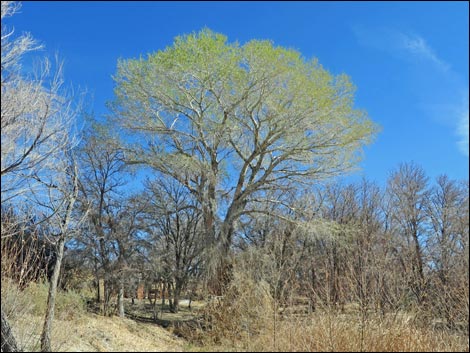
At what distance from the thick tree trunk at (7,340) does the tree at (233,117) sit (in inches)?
474

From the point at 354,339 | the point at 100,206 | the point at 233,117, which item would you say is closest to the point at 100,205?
the point at 100,206

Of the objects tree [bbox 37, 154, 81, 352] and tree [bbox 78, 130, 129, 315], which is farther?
tree [bbox 78, 130, 129, 315]

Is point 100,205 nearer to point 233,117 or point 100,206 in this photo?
point 100,206

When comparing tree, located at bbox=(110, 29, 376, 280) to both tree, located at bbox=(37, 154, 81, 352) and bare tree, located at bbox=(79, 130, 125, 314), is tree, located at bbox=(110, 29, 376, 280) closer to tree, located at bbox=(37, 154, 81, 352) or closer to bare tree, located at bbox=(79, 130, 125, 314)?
bare tree, located at bbox=(79, 130, 125, 314)

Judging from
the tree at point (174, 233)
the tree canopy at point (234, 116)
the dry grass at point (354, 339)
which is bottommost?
the dry grass at point (354, 339)

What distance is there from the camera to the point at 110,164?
807 inches

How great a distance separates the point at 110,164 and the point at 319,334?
15.4 m

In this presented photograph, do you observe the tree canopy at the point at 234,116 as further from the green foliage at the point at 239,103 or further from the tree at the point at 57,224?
the tree at the point at 57,224

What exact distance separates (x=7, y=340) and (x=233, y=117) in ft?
44.8

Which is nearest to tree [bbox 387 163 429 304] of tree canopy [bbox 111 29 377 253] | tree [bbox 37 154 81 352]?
tree canopy [bbox 111 29 377 253]

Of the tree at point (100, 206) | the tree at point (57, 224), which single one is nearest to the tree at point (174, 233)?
the tree at point (100, 206)

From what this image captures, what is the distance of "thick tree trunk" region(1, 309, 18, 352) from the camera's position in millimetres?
7207

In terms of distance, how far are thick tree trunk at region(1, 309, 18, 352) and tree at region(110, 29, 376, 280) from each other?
12.0 metres

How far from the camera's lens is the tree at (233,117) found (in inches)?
711
